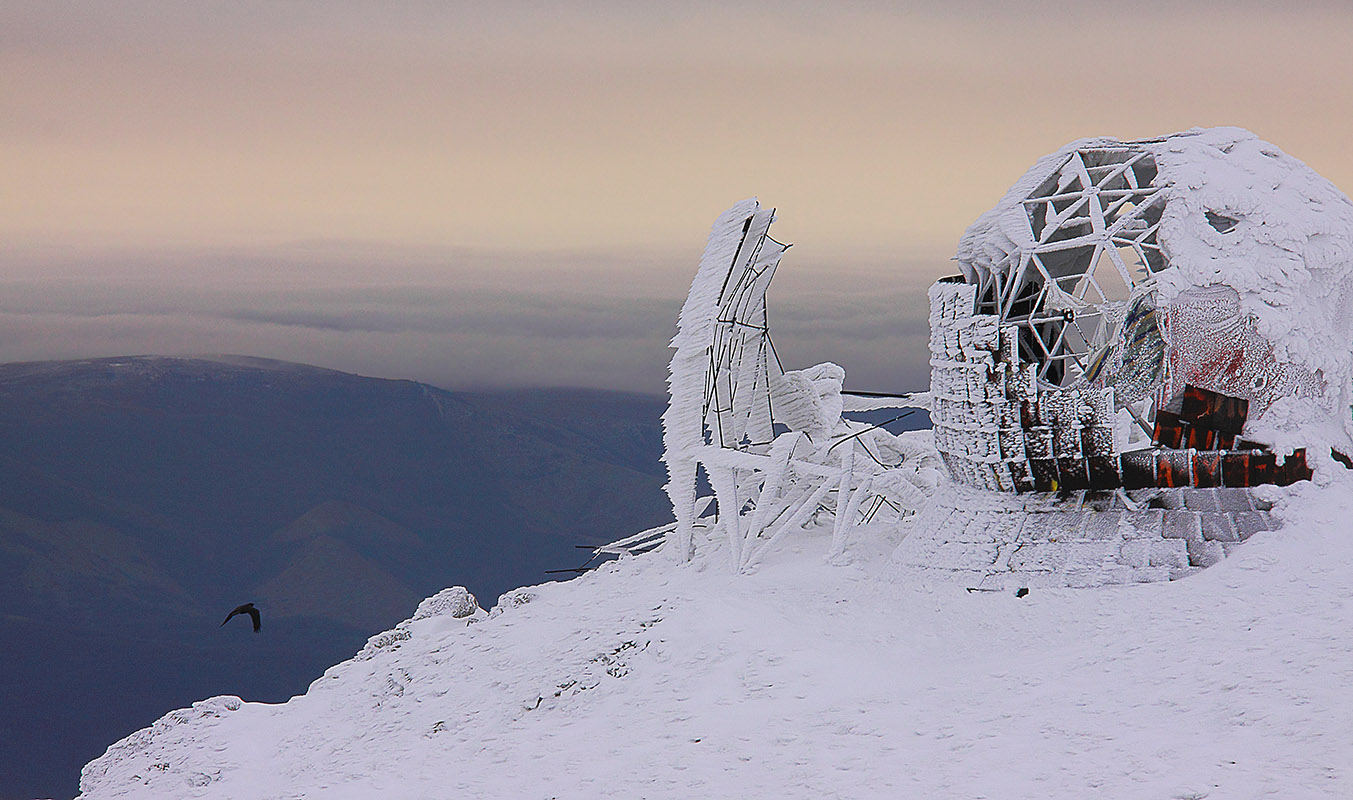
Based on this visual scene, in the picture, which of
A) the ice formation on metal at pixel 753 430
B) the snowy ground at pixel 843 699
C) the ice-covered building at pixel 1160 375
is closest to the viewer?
the snowy ground at pixel 843 699

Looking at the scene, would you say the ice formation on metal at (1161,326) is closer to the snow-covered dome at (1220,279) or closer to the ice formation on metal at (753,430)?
the snow-covered dome at (1220,279)

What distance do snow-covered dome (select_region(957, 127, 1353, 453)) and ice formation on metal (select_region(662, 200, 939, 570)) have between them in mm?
3155

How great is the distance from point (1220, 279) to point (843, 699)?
5.90 metres

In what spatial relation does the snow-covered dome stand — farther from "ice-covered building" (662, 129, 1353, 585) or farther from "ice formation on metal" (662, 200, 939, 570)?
"ice formation on metal" (662, 200, 939, 570)

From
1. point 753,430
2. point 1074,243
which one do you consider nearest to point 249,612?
point 753,430

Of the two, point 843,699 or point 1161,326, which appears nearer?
point 843,699

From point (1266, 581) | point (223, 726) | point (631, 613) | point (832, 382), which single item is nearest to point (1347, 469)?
point (1266, 581)

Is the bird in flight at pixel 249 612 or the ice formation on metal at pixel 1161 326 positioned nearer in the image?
the ice formation on metal at pixel 1161 326

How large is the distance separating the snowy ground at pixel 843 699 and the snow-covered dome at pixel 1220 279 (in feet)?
3.93

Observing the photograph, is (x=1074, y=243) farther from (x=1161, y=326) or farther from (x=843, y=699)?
(x=843, y=699)

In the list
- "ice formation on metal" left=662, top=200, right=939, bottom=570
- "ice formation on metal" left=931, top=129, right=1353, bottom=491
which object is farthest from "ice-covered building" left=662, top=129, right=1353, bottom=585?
"ice formation on metal" left=662, top=200, right=939, bottom=570

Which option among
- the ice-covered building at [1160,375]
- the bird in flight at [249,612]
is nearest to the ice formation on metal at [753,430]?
the ice-covered building at [1160,375]

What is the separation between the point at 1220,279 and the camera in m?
11.9

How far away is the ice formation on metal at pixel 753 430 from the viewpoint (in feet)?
48.7
